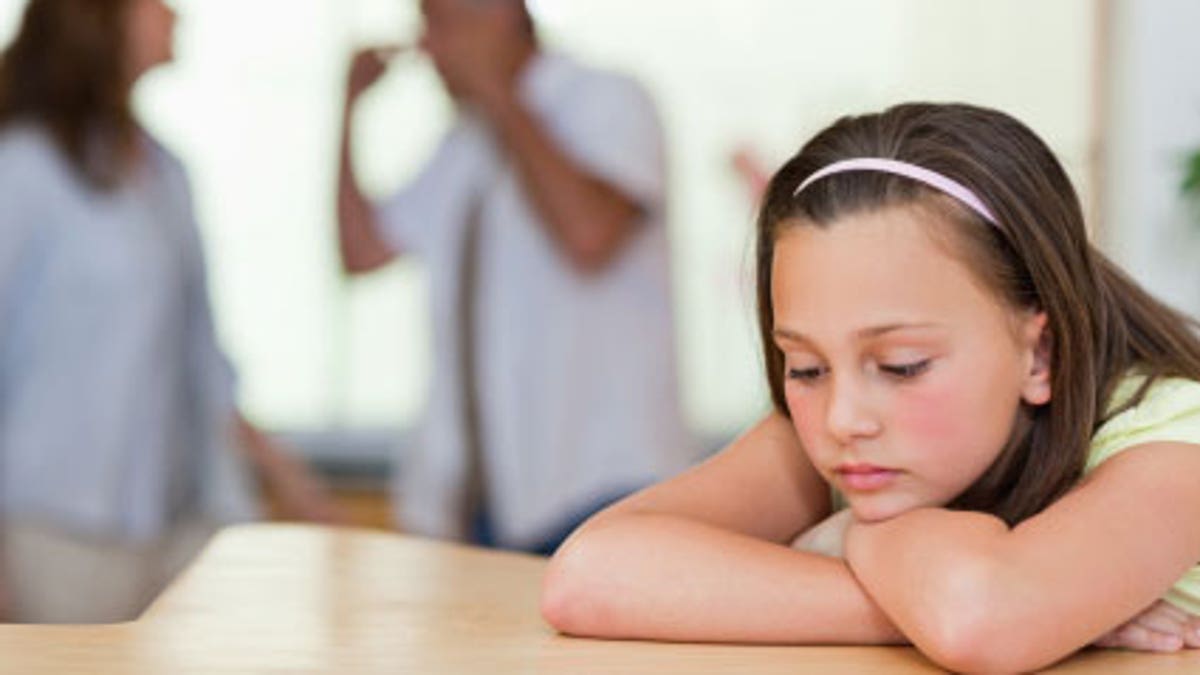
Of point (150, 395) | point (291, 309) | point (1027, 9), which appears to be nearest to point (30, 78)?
point (150, 395)

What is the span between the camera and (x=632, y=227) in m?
3.50

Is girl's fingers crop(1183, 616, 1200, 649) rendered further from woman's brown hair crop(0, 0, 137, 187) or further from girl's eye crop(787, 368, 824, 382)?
woman's brown hair crop(0, 0, 137, 187)

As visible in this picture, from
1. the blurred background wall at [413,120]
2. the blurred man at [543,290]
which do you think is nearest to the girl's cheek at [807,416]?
the blurred man at [543,290]

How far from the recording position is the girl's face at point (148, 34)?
383 centimetres

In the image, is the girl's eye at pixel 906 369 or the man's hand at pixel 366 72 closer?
the girl's eye at pixel 906 369

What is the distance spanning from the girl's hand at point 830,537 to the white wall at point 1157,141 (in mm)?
1981

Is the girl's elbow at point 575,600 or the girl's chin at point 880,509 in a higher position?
the girl's chin at point 880,509

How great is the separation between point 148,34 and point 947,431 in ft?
8.53

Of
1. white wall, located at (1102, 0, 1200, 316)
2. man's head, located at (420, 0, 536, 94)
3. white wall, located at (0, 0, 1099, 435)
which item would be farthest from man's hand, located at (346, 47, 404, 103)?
white wall, located at (0, 0, 1099, 435)

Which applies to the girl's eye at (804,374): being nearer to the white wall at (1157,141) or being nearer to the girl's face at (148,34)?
the white wall at (1157,141)

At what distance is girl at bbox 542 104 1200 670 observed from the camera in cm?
145

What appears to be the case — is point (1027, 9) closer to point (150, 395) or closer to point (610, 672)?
point (150, 395)

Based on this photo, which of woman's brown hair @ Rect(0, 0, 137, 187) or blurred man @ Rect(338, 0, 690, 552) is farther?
woman's brown hair @ Rect(0, 0, 137, 187)

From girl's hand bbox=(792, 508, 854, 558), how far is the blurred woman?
2061 mm
